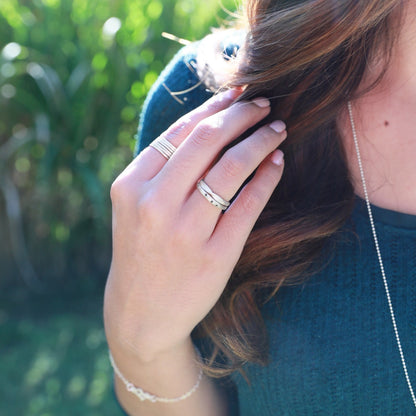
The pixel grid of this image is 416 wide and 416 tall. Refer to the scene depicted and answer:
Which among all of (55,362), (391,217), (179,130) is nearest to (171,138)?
(179,130)

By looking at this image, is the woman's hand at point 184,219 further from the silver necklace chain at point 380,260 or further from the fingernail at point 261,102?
the silver necklace chain at point 380,260

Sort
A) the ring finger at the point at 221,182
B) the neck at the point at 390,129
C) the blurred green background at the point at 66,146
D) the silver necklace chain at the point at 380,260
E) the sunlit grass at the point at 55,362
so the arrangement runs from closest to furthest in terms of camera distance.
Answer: the ring finger at the point at 221,182 < the silver necklace chain at the point at 380,260 < the neck at the point at 390,129 < the sunlit grass at the point at 55,362 < the blurred green background at the point at 66,146

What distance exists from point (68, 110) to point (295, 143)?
1988 mm

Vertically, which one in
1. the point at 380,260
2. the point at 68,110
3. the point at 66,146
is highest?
the point at 380,260

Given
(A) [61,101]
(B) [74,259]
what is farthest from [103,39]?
(B) [74,259]

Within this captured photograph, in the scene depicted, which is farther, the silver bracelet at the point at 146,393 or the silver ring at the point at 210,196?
the silver bracelet at the point at 146,393

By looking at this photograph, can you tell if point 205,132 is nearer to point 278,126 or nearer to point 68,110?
point 278,126

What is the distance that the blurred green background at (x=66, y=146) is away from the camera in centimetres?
275

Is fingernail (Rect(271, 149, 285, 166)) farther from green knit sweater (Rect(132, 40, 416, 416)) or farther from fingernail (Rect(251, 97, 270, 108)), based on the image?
green knit sweater (Rect(132, 40, 416, 416))

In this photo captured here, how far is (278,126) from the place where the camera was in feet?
3.23

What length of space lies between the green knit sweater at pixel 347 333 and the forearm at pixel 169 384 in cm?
10

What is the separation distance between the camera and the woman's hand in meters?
0.88

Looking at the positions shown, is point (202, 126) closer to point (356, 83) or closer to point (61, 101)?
point (356, 83)

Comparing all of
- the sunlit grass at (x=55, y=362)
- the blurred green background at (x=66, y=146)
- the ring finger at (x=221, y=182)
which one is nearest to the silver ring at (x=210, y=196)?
the ring finger at (x=221, y=182)
